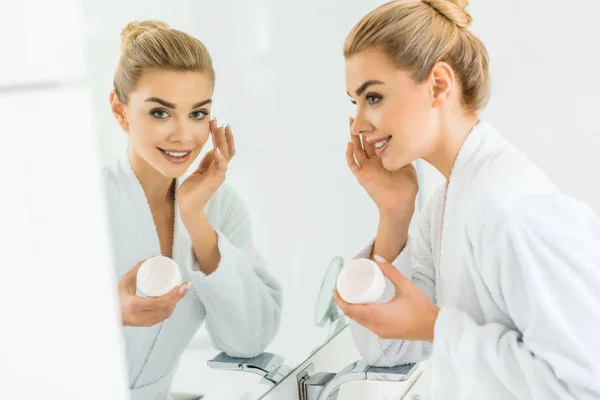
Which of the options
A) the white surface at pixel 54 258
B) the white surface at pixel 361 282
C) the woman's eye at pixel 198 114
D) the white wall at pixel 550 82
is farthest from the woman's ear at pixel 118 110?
the white wall at pixel 550 82

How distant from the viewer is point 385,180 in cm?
98

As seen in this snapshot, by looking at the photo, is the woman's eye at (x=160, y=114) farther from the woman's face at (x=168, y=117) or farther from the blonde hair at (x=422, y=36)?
the blonde hair at (x=422, y=36)

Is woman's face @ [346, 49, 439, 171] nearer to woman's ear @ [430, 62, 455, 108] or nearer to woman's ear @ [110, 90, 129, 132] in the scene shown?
woman's ear @ [430, 62, 455, 108]

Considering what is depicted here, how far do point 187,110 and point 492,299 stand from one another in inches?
17.8

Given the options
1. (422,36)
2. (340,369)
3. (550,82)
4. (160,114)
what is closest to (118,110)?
(160,114)

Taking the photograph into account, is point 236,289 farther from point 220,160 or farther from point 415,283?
point 415,283

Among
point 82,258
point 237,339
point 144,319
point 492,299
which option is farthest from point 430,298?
point 82,258

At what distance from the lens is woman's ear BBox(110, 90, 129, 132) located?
0.61 m

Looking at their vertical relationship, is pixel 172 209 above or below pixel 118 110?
below

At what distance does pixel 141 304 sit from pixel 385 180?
0.45m

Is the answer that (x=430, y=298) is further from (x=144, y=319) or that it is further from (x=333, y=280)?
(x=144, y=319)

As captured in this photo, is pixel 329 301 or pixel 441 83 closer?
pixel 441 83

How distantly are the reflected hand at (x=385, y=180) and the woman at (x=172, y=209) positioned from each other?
23cm

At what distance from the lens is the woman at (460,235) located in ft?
2.54
